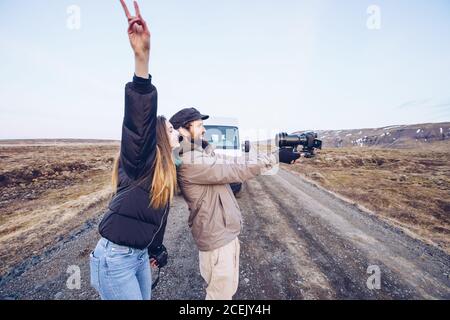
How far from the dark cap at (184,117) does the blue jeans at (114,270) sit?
1.07 meters

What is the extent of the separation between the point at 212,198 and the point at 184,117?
77cm

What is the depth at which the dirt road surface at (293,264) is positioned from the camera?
317cm

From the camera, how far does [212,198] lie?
5.96 ft

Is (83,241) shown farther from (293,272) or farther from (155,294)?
(293,272)

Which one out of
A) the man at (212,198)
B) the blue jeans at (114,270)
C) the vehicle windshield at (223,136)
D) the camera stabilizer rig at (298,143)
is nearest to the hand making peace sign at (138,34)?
the man at (212,198)

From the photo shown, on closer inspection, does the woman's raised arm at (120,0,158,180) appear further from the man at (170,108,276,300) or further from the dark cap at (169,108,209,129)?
the dark cap at (169,108,209,129)

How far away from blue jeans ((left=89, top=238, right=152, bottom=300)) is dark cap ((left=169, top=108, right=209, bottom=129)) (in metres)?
1.07

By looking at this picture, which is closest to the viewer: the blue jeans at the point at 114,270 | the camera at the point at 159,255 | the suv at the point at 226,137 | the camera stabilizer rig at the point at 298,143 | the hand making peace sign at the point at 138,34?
the hand making peace sign at the point at 138,34

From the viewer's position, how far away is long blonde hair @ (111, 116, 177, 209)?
142cm

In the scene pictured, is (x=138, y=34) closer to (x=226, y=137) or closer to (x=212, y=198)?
(x=212, y=198)

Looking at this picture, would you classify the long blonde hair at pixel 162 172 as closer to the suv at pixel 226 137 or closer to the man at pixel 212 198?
the man at pixel 212 198

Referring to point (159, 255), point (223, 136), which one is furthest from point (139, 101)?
point (223, 136)

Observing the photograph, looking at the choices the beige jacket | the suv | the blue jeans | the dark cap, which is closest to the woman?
the blue jeans
